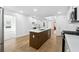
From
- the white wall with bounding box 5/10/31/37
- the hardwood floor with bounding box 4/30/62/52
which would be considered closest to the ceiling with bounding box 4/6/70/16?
the white wall with bounding box 5/10/31/37

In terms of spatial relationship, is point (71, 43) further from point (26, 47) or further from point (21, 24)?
point (21, 24)

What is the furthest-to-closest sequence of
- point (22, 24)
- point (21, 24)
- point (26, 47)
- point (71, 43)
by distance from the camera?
point (22, 24) < point (21, 24) < point (26, 47) < point (71, 43)

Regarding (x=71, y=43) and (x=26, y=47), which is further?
(x=26, y=47)

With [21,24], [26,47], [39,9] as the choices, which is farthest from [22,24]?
[26,47]

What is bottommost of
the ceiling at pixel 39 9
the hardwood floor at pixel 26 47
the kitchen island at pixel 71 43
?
the hardwood floor at pixel 26 47

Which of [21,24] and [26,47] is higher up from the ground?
[21,24]

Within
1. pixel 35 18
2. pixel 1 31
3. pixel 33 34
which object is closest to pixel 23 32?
pixel 35 18

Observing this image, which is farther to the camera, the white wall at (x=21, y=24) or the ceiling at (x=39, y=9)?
the white wall at (x=21, y=24)

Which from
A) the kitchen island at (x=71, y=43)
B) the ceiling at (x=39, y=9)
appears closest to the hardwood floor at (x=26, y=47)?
the kitchen island at (x=71, y=43)

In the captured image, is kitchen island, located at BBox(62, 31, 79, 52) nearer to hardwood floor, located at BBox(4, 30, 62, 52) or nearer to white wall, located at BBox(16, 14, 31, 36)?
hardwood floor, located at BBox(4, 30, 62, 52)

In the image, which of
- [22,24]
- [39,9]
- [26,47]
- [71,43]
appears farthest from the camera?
[22,24]

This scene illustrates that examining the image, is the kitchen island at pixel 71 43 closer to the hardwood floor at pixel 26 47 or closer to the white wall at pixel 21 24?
the hardwood floor at pixel 26 47
